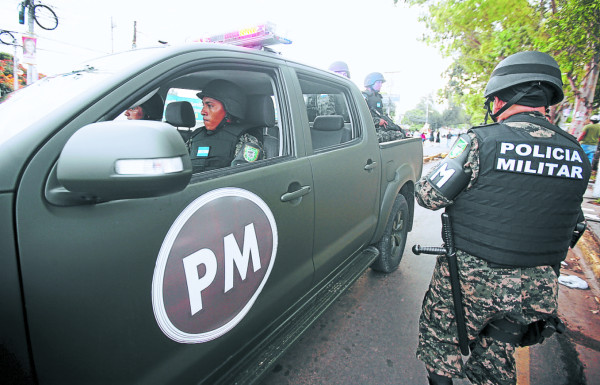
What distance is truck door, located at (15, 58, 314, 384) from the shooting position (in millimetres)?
766

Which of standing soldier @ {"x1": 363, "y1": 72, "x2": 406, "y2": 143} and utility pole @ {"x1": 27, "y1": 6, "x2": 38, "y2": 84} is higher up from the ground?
utility pole @ {"x1": 27, "y1": 6, "x2": 38, "y2": 84}

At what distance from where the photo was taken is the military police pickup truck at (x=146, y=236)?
730 mm

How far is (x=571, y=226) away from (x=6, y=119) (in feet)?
7.38

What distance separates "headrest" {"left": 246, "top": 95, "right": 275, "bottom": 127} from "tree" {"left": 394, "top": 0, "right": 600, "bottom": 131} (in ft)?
16.7

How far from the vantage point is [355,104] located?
97.3 inches

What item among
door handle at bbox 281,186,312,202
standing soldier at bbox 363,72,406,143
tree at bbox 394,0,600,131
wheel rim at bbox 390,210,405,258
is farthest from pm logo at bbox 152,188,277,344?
tree at bbox 394,0,600,131

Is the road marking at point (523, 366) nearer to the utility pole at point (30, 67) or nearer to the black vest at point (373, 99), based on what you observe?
the black vest at point (373, 99)

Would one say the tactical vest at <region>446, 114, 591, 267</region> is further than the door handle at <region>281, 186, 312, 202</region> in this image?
No

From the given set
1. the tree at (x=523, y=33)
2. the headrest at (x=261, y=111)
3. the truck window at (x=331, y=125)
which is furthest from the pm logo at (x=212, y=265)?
the tree at (x=523, y=33)

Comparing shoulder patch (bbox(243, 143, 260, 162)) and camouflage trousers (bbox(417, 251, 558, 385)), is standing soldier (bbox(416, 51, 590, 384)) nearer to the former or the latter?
camouflage trousers (bbox(417, 251, 558, 385))

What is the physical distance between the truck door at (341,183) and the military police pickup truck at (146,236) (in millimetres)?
24

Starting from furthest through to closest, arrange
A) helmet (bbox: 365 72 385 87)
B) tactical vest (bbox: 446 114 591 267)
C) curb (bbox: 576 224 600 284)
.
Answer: helmet (bbox: 365 72 385 87) → curb (bbox: 576 224 600 284) → tactical vest (bbox: 446 114 591 267)

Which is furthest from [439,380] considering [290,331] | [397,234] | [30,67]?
[30,67]

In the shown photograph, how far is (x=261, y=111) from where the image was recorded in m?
2.12
